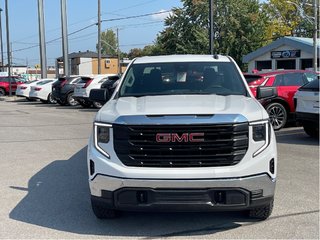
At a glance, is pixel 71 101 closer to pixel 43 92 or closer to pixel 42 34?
pixel 43 92

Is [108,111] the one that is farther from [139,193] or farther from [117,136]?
[139,193]

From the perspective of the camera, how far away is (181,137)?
436cm

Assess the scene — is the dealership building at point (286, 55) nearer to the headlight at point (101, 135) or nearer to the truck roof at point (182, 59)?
the truck roof at point (182, 59)

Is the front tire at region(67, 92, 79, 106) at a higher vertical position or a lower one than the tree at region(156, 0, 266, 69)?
lower

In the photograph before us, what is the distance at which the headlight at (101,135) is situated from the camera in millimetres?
4555

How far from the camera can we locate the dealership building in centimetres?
4097

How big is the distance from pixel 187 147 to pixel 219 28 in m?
51.7

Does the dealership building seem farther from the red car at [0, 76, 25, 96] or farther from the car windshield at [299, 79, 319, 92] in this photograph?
the car windshield at [299, 79, 319, 92]

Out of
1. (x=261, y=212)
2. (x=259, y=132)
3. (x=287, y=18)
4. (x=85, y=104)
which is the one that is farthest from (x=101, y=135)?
(x=287, y=18)

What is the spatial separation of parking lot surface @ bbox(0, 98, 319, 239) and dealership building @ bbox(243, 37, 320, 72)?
3359cm

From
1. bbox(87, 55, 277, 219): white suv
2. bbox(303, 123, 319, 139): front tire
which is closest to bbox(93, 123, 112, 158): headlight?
bbox(87, 55, 277, 219): white suv

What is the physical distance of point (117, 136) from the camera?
4488 mm

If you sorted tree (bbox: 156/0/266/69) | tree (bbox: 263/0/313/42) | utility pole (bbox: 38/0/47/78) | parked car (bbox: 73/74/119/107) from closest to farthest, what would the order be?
parked car (bbox: 73/74/119/107), utility pole (bbox: 38/0/47/78), tree (bbox: 156/0/266/69), tree (bbox: 263/0/313/42)

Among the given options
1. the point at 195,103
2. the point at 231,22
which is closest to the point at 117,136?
the point at 195,103
